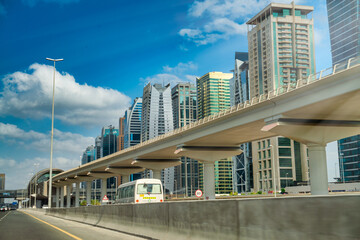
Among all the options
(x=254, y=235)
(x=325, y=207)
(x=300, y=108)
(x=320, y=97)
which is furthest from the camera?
(x=300, y=108)

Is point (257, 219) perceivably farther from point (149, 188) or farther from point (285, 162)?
point (285, 162)

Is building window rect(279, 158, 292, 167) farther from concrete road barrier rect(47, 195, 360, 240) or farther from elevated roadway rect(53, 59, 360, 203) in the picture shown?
concrete road barrier rect(47, 195, 360, 240)

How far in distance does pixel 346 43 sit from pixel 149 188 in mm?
132944

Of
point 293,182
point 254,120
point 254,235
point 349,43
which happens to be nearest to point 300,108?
point 254,120

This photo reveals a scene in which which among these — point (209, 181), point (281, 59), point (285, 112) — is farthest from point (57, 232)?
point (281, 59)

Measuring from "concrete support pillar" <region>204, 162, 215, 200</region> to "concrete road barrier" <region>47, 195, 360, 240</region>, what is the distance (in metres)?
43.9

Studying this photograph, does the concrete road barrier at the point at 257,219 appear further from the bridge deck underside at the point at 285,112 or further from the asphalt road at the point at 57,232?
the bridge deck underside at the point at 285,112

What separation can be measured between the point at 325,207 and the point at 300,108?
2916 cm

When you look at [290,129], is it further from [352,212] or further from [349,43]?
[349,43]

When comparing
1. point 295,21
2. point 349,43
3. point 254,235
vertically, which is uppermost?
point 295,21

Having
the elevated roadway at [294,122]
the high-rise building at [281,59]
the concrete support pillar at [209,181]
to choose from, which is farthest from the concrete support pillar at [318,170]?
the high-rise building at [281,59]

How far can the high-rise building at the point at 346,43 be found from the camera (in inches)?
5522

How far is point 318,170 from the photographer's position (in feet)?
132

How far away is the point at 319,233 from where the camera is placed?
6383mm
